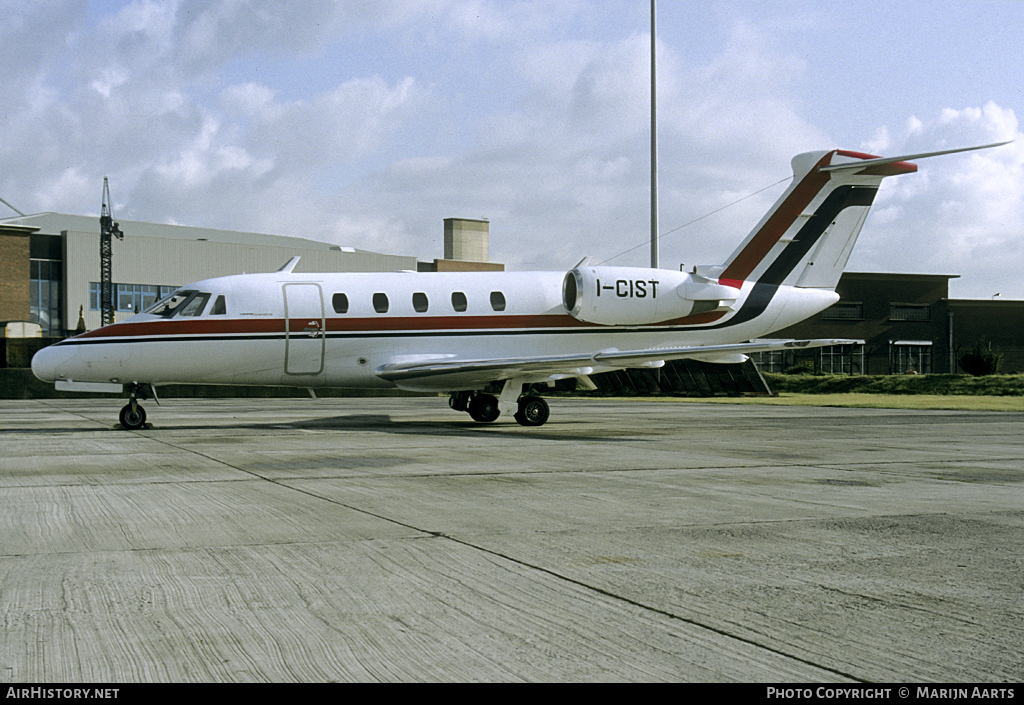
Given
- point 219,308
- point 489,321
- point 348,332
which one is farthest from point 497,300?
point 219,308

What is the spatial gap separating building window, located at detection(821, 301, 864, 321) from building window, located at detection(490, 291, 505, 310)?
55.6m

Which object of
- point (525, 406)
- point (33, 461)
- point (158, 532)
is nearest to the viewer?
A: point (158, 532)

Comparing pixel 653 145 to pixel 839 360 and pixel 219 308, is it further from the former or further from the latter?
pixel 839 360

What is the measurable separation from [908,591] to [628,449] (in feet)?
31.4

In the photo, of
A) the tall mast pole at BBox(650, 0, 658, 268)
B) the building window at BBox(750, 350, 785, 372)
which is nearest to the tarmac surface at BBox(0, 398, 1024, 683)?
the tall mast pole at BBox(650, 0, 658, 268)

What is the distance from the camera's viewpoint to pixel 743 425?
21.9m

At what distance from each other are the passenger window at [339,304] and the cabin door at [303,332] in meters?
0.25

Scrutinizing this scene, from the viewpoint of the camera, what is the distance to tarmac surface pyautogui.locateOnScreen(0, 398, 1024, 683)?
166 inches

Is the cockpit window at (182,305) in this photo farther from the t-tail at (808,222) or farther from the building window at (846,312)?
the building window at (846,312)

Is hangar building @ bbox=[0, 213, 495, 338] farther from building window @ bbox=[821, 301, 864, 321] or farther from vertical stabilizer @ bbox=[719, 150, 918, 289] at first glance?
vertical stabilizer @ bbox=[719, 150, 918, 289]

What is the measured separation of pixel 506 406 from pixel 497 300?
234 cm

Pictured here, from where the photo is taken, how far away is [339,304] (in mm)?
19859
